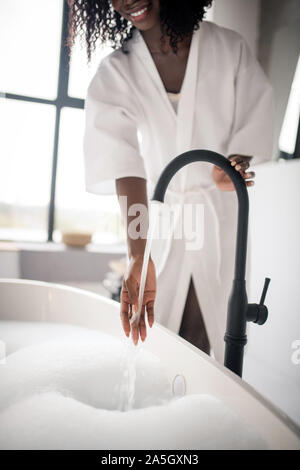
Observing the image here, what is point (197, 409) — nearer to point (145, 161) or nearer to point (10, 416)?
point (10, 416)

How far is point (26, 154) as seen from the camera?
3.94 feet

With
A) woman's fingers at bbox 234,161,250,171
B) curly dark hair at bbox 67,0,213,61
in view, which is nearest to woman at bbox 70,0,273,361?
curly dark hair at bbox 67,0,213,61

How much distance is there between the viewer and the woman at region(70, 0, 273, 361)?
3.05ft

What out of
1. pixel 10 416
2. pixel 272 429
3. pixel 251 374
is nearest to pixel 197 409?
pixel 272 429

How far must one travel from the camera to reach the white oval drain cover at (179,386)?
0.76 m

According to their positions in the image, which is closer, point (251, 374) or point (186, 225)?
point (186, 225)

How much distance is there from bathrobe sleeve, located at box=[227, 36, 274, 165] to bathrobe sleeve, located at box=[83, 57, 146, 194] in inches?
10.8

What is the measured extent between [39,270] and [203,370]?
1584 mm

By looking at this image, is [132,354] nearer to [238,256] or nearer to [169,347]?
[169,347]

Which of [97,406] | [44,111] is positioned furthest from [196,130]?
[97,406]

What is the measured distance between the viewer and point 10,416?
2.19 feet

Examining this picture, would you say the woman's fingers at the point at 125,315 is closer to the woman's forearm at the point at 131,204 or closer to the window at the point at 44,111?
the woman's forearm at the point at 131,204

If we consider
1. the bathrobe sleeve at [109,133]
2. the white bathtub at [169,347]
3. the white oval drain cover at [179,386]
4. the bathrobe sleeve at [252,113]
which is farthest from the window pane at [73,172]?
the white oval drain cover at [179,386]

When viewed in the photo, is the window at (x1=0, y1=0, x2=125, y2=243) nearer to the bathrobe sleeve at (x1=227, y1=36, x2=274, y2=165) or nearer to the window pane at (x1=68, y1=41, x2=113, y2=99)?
the window pane at (x1=68, y1=41, x2=113, y2=99)
